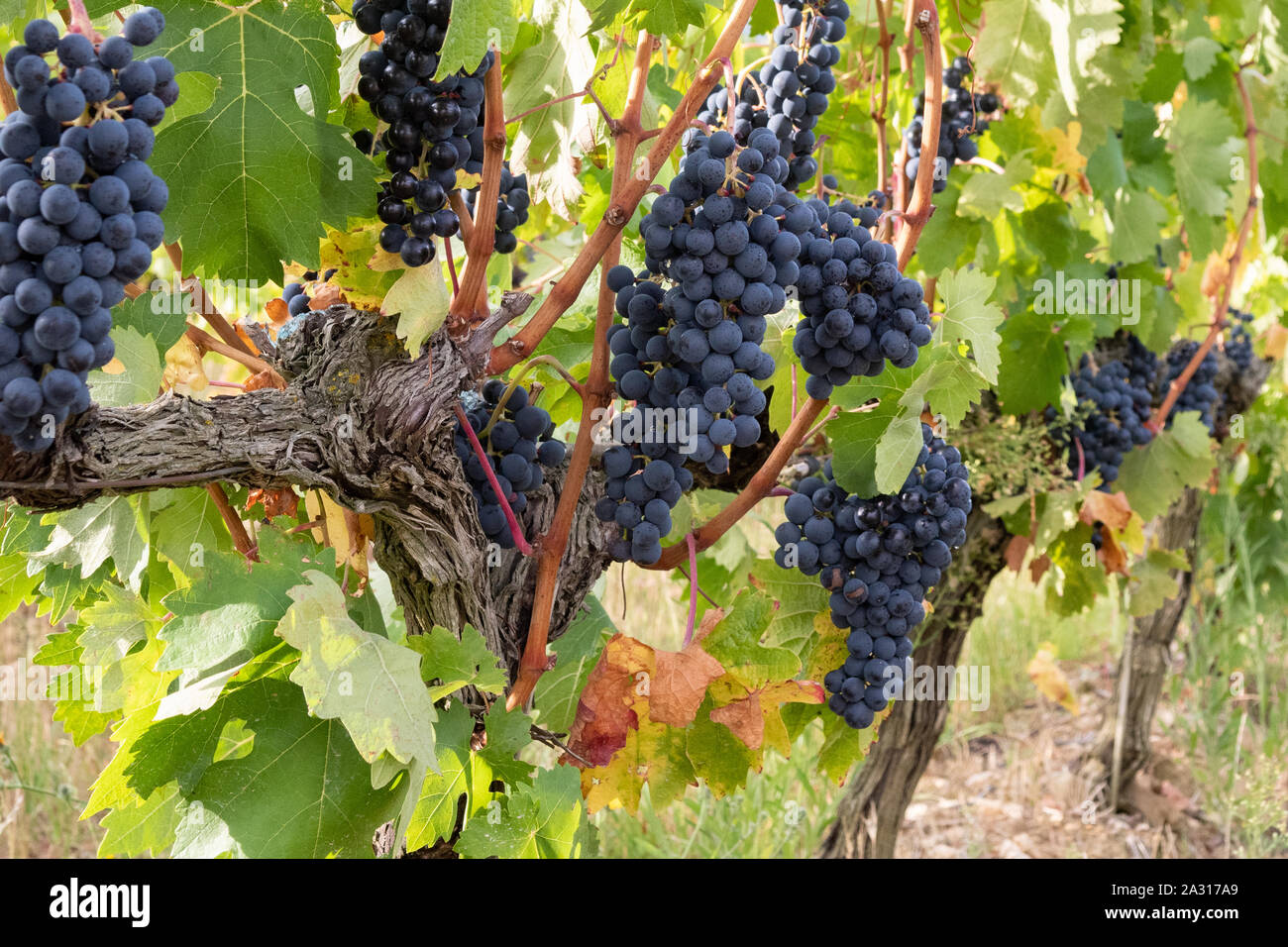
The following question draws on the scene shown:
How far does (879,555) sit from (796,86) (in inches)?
25.5

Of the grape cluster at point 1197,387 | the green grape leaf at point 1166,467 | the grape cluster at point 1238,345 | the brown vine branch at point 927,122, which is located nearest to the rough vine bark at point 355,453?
the brown vine branch at point 927,122

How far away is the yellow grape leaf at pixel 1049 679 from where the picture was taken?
4281 mm

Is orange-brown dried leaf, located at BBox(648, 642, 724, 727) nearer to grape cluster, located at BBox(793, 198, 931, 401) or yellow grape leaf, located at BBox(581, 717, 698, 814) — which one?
yellow grape leaf, located at BBox(581, 717, 698, 814)

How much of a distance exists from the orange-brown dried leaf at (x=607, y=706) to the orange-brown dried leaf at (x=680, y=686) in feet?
0.10

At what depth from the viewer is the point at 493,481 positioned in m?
1.22

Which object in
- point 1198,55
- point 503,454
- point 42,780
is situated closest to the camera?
point 503,454

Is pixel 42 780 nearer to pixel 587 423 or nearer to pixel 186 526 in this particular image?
pixel 186 526

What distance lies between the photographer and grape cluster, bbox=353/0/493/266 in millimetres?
1049

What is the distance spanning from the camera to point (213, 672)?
111 cm

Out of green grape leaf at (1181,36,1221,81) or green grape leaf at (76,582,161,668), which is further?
green grape leaf at (1181,36,1221,81)

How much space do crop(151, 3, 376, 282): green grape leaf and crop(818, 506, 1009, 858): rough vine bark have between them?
1821 millimetres

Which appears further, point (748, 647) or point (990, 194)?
point (990, 194)

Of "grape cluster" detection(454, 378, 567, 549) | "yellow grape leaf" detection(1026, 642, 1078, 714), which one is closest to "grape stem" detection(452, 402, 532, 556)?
"grape cluster" detection(454, 378, 567, 549)

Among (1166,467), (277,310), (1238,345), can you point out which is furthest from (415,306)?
(1238,345)
